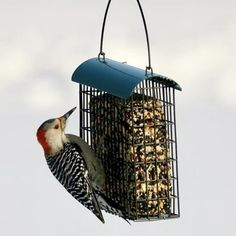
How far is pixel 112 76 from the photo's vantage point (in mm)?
7527

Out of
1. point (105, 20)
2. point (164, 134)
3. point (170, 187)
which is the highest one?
point (105, 20)

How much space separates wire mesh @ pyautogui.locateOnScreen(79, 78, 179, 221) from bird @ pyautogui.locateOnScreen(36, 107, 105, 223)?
23 centimetres

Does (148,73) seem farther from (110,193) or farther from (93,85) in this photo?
(110,193)

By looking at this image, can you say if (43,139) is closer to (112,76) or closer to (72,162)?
(72,162)

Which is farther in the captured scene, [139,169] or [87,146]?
[87,146]

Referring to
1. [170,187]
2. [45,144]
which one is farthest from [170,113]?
[45,144]

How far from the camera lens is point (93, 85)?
7738mm

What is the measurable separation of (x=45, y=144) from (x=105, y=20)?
1.52m

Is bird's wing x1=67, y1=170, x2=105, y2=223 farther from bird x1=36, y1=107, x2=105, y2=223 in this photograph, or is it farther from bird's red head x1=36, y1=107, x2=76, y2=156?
bird's red head x1=36, y1=107, x2=76, y2=156

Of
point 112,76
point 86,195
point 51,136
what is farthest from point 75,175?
point 112,76

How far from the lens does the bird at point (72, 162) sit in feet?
26.1

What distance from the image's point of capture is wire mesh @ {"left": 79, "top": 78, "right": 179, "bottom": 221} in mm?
7621

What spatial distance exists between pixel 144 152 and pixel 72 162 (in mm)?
847

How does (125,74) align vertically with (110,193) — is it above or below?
above
